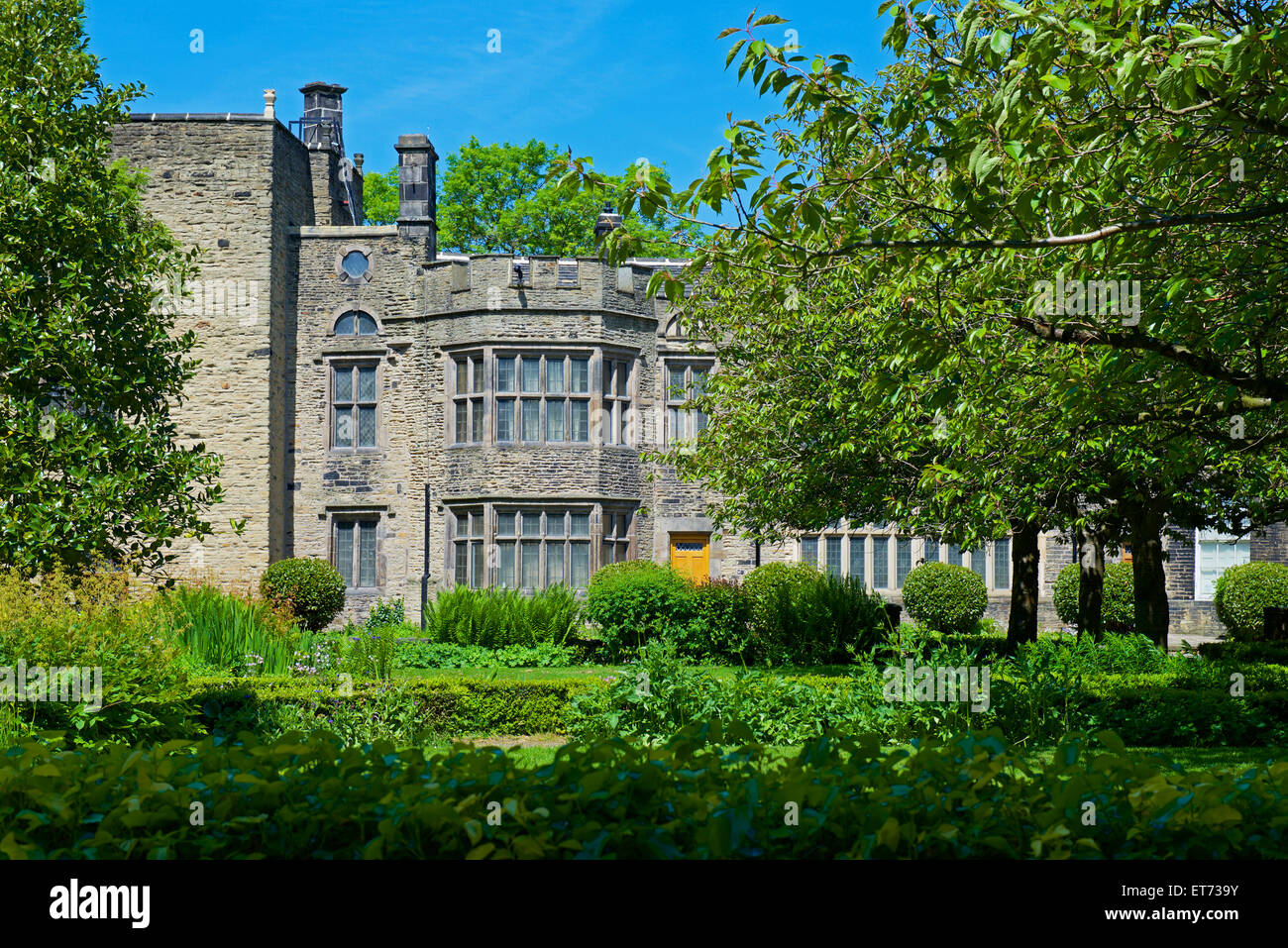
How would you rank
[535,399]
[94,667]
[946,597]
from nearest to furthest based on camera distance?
1. [94,667]
2. [535,399]
3. [946,597]

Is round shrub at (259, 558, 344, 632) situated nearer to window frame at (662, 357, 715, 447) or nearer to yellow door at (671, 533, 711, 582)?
yellow door at (671, 533, 711, 582)

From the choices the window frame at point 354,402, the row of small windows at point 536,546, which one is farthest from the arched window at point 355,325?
the row of small windows at point 536,546

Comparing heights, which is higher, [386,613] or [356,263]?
[356,263]

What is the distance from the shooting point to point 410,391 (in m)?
23.5

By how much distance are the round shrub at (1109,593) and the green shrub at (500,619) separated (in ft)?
38.3

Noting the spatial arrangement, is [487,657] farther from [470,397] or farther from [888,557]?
[888,557]

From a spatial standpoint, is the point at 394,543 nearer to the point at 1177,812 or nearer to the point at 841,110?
the point at 841,110

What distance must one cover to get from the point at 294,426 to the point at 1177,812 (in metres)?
22.4

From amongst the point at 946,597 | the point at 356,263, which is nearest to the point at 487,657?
the point at 946,597

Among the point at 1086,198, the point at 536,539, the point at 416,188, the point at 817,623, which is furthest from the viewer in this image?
the point at 416,188

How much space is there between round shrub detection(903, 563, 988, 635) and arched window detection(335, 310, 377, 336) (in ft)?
43.6

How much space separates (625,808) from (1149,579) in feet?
40.3

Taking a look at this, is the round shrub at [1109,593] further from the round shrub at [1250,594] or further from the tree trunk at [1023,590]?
A: the tree trunk at [1023,590]

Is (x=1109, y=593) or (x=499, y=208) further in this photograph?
(x=499, y=208)
